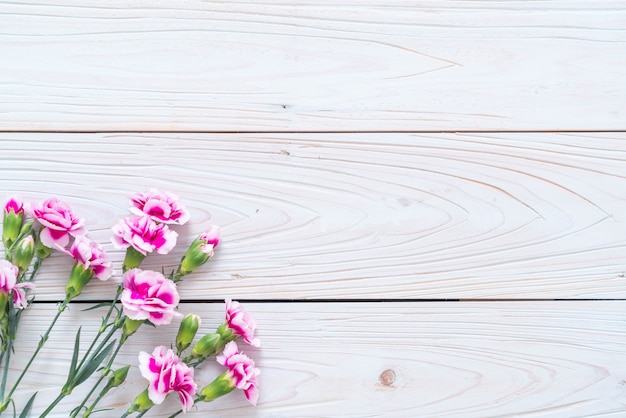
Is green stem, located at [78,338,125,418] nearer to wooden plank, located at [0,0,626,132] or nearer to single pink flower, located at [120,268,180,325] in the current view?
single pink flower, located at [120,268,180,325]

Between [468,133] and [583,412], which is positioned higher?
[468,133]

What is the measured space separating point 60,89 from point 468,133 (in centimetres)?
38

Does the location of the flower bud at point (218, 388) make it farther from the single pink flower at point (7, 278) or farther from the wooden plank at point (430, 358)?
the single pink flower at point (7, 278)

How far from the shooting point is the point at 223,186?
22.7 inches

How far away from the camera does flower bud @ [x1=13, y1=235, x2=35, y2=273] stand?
519 mm

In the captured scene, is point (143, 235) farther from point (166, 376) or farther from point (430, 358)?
point (430, 358)

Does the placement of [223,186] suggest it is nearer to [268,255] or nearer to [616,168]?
[268,255]

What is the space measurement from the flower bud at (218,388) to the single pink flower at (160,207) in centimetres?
14

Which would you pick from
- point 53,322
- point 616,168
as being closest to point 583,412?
point 616,168

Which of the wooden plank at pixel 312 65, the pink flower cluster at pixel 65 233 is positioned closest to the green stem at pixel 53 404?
the pink flower cluster at pixel 65 233

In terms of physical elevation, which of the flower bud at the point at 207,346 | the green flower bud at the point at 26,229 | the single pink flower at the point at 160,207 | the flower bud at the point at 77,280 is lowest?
the flower bud at the point at 207,346

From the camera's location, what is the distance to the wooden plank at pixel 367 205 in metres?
0.57

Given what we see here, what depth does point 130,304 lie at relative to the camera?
50 centimetres

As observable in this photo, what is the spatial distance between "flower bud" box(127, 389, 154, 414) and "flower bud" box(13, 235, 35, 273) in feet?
0.48
